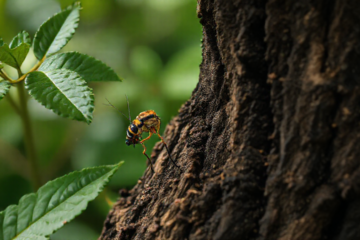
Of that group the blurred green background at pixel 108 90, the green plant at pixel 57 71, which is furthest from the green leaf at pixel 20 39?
the blurred green background at pixel 108 90

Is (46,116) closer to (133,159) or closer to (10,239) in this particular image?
(133,159)

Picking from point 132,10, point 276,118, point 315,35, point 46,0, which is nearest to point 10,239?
point 276,118

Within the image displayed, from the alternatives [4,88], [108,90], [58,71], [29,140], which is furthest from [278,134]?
[108,90]

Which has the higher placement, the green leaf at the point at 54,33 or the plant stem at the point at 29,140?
the green leaf at the point at 54,33

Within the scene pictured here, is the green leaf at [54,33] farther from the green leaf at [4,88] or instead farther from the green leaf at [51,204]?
the green leaf at [51,204]

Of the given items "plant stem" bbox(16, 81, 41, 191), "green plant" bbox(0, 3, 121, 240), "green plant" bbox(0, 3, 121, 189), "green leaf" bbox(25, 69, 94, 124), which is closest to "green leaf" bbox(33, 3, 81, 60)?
"green plant" bbox(0, 3, 121, 189)
